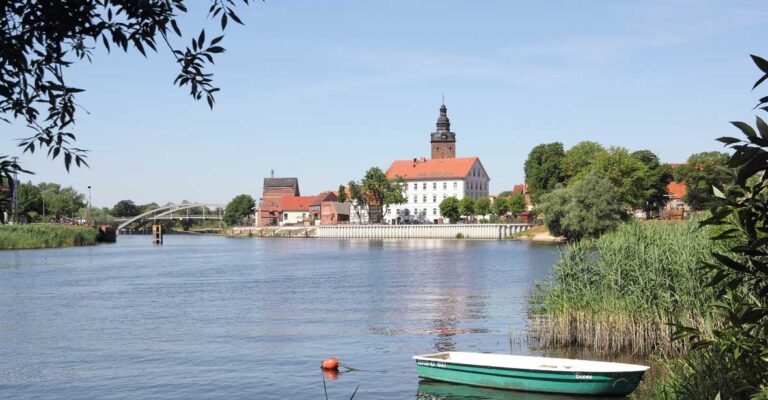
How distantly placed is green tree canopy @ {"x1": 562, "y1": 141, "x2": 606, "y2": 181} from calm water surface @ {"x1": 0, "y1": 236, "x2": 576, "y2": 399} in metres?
66.0

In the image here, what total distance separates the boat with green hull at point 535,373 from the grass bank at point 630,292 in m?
2.05

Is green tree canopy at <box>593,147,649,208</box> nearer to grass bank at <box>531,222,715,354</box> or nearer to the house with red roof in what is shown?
the house with red roof

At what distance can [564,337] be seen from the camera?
24938 mm

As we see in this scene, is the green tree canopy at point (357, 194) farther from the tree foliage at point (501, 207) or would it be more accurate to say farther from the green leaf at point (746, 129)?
the green leaf at point (746, 129)

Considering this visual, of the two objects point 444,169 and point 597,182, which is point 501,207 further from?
point 597,182

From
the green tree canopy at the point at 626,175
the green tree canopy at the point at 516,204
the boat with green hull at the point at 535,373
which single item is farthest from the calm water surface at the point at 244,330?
the green tree canopy at the point at 516,204

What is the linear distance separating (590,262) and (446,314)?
13204 mm

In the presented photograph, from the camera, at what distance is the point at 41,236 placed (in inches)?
4429

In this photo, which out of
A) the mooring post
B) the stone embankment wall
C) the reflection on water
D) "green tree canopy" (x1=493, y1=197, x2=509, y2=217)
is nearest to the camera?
the reflection on water

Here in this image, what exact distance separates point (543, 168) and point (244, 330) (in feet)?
364

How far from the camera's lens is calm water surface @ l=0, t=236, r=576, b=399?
926 inches

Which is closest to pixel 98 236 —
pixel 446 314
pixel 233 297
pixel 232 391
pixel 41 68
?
pixel 233 297

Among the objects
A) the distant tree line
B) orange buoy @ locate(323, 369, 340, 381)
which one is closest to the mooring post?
the distant tree line

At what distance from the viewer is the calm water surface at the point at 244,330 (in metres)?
23.5
